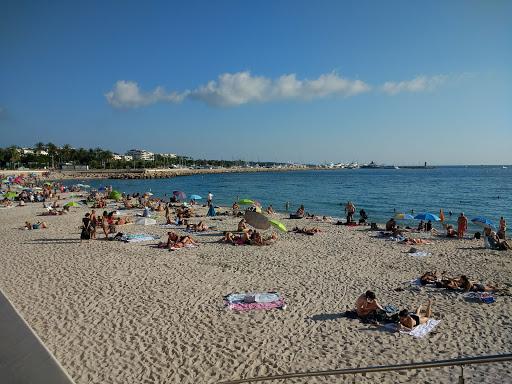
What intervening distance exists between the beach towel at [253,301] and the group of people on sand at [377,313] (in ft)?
5.70

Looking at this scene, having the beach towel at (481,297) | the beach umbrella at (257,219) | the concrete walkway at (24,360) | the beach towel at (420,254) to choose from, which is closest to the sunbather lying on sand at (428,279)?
the beach towel at (481,297)

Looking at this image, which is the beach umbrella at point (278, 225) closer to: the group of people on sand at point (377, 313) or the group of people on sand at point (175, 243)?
the group of people on sand at point (175, 243)

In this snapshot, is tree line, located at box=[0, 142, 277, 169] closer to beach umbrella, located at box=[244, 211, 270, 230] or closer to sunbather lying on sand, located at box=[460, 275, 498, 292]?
beach umbrella, located at box=[244, 211, 270, 230]

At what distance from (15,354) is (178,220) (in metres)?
17.0

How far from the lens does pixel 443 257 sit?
1395 cm

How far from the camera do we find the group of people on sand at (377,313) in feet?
25.0

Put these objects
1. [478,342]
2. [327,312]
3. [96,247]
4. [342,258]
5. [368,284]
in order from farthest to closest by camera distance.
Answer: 1. [96,247]
2. [342,258]
3. [368,284]
4. [327,312]
5. [478,342]

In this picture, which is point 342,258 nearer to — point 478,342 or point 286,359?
point 478,342

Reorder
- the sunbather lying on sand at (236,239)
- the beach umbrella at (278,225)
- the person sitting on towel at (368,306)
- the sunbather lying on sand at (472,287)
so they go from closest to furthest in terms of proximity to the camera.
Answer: the person sitting on towel at (368,306) → the sunbather lying on sand at (472,287) → the beach umbrella at (278,225) → the sunbather lying on sand at (236,239)

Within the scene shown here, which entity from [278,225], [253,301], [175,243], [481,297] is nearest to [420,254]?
[481,297]

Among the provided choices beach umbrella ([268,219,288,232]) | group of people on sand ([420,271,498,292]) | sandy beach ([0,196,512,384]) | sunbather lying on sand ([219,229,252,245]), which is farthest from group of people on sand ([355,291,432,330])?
sunbather lying on sand ([219,229,252,245])

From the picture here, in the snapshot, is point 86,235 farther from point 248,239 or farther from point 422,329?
point 422,329

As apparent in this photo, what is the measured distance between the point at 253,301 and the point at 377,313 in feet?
9.06

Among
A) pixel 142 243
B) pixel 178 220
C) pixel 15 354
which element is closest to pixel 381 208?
pixel 178 220
